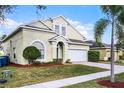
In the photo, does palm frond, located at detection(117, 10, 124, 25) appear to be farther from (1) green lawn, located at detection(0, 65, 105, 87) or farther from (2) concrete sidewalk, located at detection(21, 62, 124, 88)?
(1) green lawn, located at detection(0, 65, 105, 87)

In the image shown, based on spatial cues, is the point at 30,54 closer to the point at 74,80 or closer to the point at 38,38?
the point at 38,38

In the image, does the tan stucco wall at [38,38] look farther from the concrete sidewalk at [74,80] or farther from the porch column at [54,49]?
the concrete sidewalk at [74,80]

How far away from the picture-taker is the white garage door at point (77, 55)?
1677 centimetres

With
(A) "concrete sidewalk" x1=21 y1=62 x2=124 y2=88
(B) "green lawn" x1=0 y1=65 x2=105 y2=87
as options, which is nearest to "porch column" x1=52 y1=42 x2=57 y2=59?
(B) "green lawn" x1=0 y1=65 x2=105 y2=87

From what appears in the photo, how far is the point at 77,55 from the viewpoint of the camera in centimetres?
1759

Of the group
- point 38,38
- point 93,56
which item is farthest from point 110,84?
point 93,56

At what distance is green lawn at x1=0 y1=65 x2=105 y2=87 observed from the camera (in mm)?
11531

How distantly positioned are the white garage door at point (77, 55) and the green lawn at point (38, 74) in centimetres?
258

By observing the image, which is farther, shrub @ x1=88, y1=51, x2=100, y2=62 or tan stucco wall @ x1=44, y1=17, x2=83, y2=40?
shrub @ x1=88, y1=51, x2=100, y2=62

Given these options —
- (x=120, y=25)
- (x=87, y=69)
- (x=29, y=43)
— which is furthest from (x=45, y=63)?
(x=120, y=25)

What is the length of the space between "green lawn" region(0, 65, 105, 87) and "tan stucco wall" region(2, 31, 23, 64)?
0.73 metres
